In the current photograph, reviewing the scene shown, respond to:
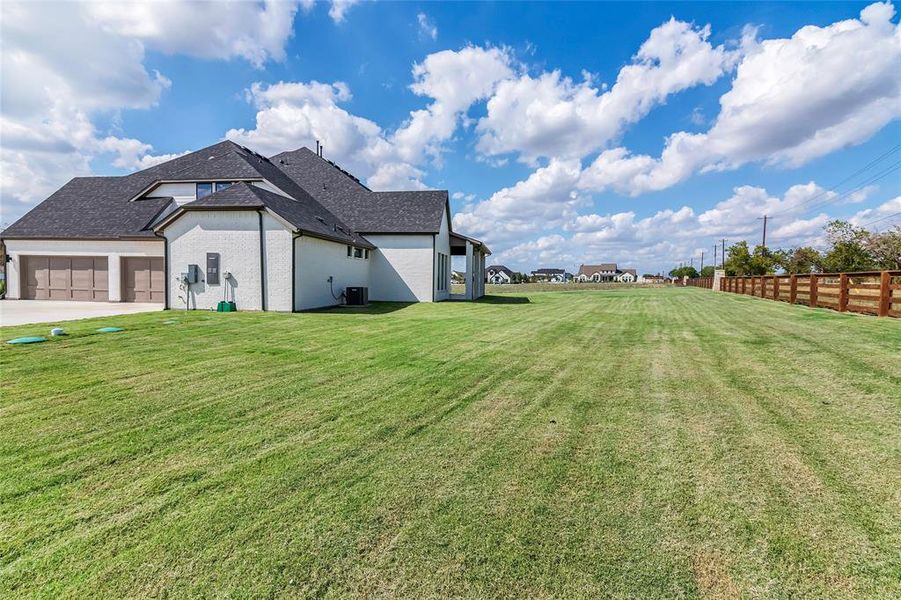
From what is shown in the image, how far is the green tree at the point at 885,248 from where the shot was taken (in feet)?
119

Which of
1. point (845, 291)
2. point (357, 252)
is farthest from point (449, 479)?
point (357, 252)

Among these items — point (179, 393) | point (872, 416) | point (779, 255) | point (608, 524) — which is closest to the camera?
point (608, 524)

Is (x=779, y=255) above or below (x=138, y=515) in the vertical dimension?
above

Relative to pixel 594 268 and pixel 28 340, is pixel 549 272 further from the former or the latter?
pixel 28 340

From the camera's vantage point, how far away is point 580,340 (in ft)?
26.9

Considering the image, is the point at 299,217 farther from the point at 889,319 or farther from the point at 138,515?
the point at 889,319

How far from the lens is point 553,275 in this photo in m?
136

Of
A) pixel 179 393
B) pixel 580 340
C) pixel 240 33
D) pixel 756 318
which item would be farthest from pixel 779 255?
pixel 179 393

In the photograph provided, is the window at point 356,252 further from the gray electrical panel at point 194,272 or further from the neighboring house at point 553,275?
the neighboring house at point 553,275

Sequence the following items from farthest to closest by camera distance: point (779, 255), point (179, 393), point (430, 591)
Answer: point (779, 255) → point (179, 393) → point (430, 591)

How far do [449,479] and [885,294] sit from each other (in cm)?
1302

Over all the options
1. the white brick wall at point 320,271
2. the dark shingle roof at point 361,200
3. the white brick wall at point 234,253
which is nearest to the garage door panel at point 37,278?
the white brick wall at point 234,253

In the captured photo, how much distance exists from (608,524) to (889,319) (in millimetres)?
12132

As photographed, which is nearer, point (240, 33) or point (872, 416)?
point (872, 416)
